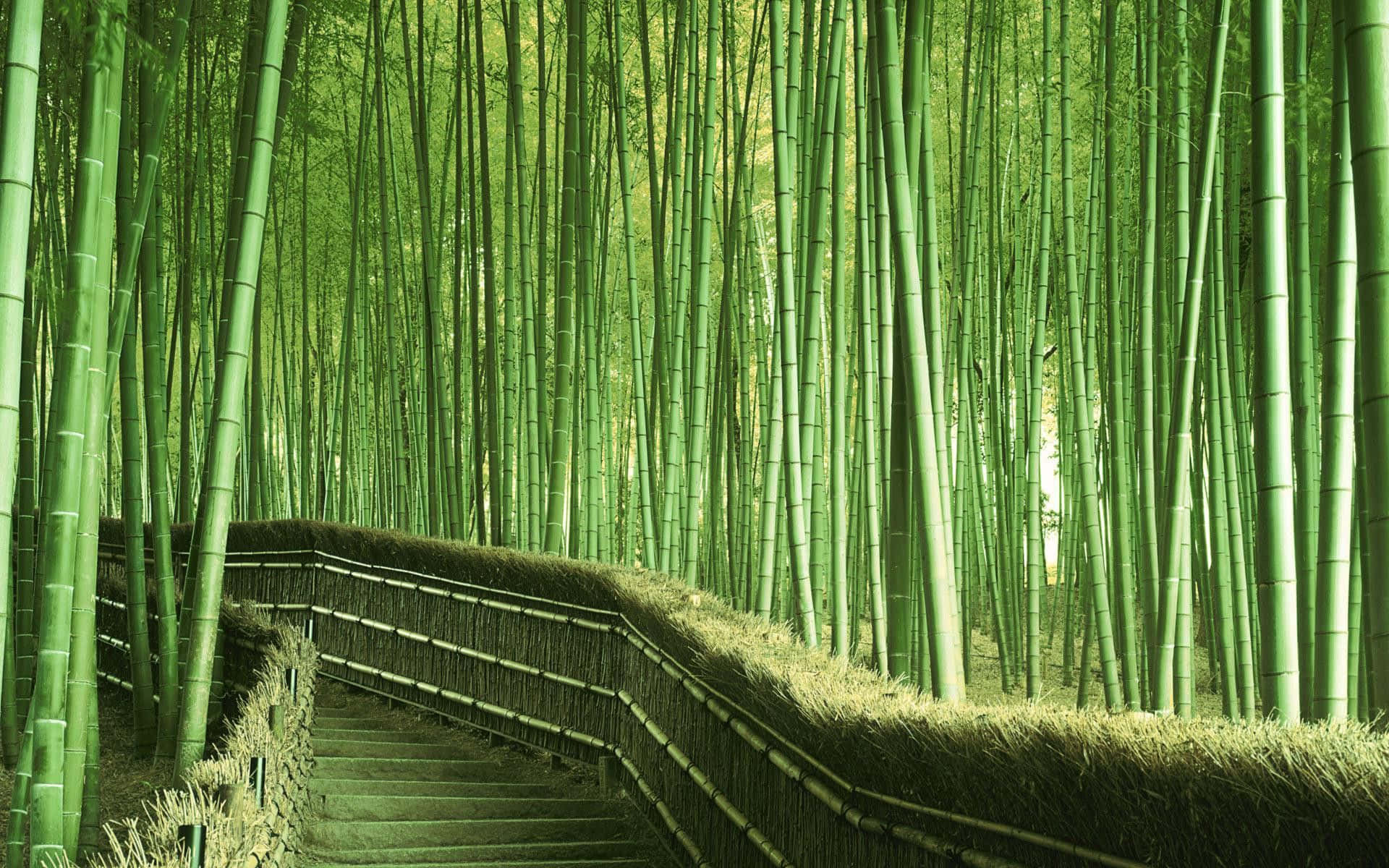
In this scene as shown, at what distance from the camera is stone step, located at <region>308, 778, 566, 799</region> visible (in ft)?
14.1

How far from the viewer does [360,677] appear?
5.80 m

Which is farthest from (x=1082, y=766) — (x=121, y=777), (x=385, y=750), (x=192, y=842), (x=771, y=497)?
(x=121, y=777)

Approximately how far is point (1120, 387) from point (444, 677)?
9.38 feet

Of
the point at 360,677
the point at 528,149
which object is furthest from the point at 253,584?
the point at 528,149

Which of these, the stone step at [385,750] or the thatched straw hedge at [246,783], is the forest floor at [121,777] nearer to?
the thatched straw hedge at [246,783]

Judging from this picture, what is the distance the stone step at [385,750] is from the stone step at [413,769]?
72 mm

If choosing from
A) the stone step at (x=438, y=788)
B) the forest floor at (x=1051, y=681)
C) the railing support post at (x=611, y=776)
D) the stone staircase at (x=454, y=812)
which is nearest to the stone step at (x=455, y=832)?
the stone staircase at (x=454, y=812)

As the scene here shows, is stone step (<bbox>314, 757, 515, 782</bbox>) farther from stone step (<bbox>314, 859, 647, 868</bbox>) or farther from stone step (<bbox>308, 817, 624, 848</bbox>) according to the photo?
stone step (<bbox>314, 859, 647, 868</bbox>)

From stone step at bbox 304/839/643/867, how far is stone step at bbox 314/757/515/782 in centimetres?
67

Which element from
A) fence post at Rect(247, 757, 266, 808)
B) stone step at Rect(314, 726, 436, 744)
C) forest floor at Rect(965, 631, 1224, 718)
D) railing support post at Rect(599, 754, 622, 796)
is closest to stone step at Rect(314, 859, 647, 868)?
railing support post at Rect(599, 754, 622, 796)

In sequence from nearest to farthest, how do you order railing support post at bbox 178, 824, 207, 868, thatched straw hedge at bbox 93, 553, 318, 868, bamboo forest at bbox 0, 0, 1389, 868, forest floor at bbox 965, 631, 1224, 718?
bamboo forest at bbox 0, 0, 1389, 868 → railing support post at bbox 178, 824, 207, 868 → thatched straw hedge at bbox 93, 553, 318, 868 → forest floor at bbox 965, 631, 1224, 718

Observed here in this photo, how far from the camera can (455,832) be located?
159 inches

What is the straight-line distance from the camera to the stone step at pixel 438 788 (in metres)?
4.29

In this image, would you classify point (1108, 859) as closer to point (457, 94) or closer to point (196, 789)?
point (196, 789)
